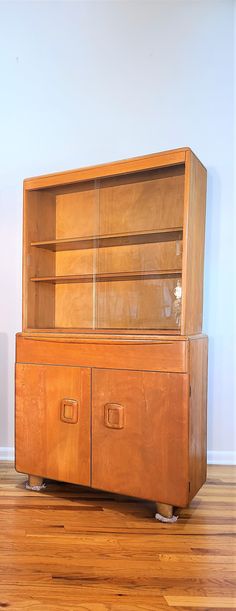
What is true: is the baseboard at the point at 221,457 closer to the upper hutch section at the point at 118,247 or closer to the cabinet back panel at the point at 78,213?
Answer: the upper hutch section at the point at 118,247

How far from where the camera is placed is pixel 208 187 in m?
2.58

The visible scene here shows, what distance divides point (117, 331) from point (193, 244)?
1.74 ft

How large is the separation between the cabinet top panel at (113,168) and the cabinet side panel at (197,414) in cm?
81

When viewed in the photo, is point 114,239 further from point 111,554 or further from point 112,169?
point 111,554

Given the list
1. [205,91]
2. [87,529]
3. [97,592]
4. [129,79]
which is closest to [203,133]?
[205,91]

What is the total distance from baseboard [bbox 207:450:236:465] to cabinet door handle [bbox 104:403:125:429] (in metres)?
0.90

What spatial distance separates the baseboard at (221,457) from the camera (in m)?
2.60

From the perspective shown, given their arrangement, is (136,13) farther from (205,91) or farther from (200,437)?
(200,437)

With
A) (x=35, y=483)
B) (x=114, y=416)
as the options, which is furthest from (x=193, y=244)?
(x=35, y=483)

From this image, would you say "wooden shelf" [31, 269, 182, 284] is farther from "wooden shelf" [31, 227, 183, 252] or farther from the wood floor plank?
the wood floor plank

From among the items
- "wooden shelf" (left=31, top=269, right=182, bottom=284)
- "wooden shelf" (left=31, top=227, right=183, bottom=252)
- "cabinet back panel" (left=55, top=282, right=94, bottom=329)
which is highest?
"wooden shelf" (left=31, top=227, right=183, bottom=252)

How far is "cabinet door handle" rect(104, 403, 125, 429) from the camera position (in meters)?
1.96

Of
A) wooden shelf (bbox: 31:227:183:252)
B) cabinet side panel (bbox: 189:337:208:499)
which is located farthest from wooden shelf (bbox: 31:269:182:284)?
cabinet side panel (bbox: 189:337:208:499)

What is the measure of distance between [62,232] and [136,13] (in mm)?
1427
